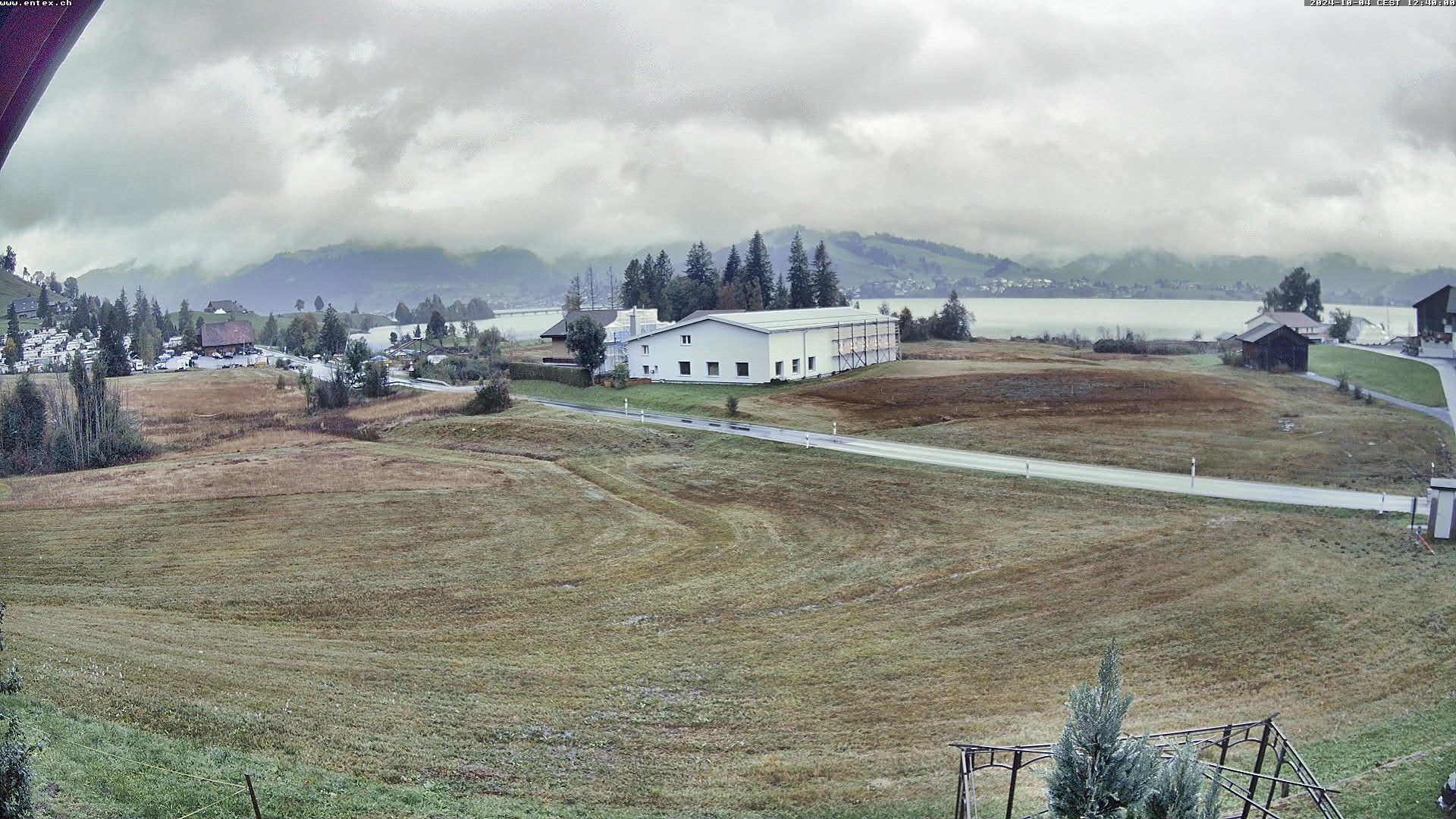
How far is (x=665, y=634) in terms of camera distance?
15172 millimetres

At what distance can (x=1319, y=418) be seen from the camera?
106 feet

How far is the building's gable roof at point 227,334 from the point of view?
67.5 m

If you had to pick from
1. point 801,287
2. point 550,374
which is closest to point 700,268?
point 801,287

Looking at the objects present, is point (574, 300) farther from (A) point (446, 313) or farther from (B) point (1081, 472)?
(B) point (1081, 472)

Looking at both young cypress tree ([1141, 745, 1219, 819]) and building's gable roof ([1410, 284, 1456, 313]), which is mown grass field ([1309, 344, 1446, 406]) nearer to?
building's gable roof ([1410, 284, 1456, 313])

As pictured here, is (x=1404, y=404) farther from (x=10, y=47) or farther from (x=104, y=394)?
(x=104, y=394)

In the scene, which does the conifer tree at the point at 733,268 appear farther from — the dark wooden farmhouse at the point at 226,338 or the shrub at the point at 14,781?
the shrub at the point at 14,781


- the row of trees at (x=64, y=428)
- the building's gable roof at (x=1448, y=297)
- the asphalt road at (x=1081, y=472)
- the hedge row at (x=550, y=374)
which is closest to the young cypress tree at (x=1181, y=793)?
the asphalt road at (x=1081, y=472)

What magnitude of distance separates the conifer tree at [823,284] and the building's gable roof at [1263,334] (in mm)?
35656

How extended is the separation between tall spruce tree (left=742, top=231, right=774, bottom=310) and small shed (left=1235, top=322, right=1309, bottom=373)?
139ft

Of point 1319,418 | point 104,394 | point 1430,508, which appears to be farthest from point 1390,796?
point 104,394

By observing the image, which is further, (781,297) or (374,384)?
(781,297)

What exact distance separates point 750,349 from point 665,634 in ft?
106

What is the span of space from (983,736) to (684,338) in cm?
3931
